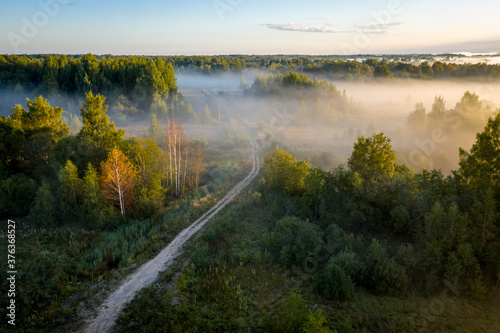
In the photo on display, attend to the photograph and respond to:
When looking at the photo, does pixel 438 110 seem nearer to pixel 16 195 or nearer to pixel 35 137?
pixel 35 137

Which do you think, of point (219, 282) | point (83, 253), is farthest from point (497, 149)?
point (83, 253)

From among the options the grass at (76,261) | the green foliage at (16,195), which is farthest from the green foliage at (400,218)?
the green foliage at (16,195)

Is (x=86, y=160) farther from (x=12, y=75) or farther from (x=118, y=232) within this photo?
(x=12, y=75)

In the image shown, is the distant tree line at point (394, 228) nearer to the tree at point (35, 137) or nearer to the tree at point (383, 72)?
the tree at point (35, 137)

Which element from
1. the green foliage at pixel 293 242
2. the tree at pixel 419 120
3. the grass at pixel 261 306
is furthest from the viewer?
the tree at pixel 419 120

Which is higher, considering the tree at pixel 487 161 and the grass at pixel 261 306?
the tree at pixel 487 161

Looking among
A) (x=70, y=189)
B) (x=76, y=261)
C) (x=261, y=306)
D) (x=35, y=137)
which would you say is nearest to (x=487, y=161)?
(x=261, y=306)
